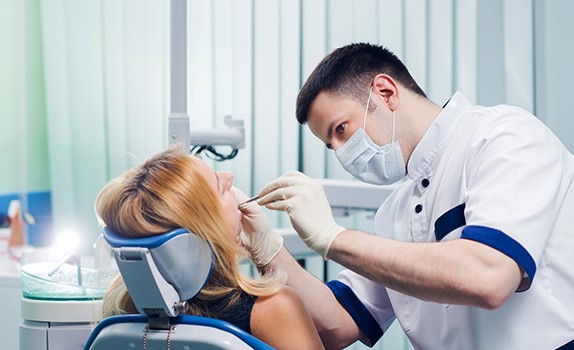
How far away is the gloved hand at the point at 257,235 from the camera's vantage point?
1516 mm

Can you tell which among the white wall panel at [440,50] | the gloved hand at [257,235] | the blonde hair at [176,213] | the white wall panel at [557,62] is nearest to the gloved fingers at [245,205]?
the gloved hand at [257,235]

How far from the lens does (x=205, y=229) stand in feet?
4.19

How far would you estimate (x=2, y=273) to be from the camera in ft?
7.95

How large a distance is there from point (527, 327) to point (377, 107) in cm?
53

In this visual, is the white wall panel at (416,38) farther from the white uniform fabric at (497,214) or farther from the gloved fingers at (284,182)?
the gloved fingers at (284,182)

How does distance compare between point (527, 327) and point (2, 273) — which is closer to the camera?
point (527, 327)

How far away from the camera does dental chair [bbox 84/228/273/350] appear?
115 cm

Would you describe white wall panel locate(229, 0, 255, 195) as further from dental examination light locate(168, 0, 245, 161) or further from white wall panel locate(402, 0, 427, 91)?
dental examination light locate(168, 0, 245, 161)

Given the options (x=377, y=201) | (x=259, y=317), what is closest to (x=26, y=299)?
(x=259, y=317)

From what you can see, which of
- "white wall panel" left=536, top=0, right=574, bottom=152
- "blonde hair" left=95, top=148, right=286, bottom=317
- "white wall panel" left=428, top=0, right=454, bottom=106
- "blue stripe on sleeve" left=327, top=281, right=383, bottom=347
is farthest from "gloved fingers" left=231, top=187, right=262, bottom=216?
"white wall panel" left=536, top=0, right=574, bottom=152

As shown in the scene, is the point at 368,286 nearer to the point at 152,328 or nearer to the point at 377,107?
the point at 377,107

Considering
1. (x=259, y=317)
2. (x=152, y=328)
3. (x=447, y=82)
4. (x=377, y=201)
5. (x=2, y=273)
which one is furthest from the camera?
(x=447, y=82)

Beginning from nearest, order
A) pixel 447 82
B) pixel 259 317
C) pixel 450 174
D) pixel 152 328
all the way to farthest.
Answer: pixel 152 328
pixel 259 317
pixel 450 174
pixel 447 82

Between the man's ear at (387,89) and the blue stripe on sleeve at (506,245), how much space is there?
1.39ft
